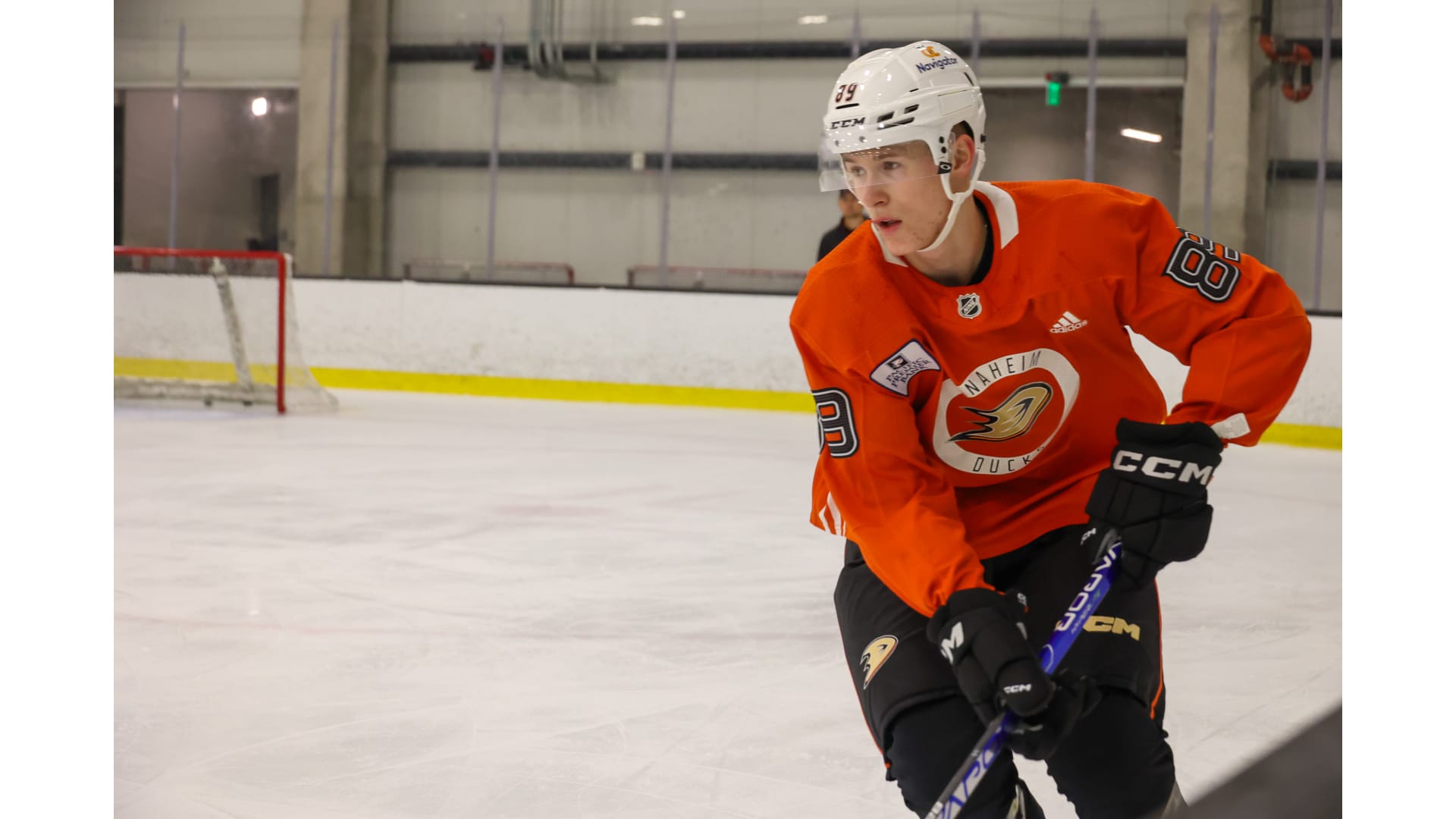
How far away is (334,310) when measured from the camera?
28.5ft

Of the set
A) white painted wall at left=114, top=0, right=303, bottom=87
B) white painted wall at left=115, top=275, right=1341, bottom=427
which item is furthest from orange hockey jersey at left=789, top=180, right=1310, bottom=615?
white painted wall at left=114, top=0, right=303, bottom=87

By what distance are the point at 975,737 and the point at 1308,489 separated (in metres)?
4.37

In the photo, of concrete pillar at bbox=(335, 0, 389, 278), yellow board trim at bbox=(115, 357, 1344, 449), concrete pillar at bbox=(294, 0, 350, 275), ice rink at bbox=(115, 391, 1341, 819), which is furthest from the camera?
concrete pillar at bbox=(335, 0, 389, 278)

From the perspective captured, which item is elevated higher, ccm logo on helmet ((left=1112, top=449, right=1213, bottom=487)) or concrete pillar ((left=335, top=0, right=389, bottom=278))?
concrete pillar ((left=335, top=0, right=389, bottom=278))

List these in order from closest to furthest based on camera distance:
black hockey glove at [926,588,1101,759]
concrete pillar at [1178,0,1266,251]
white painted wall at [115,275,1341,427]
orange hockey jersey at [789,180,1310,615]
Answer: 1. black hockey glove at [926,588,1101,759]
2. orange hockey jersey at [789,180,1310,615]
3. white painted wall at [115,275,1341,427]
4. concrete pillar at [1178,0,1266,251]

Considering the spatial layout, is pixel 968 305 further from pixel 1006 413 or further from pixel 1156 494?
pixel 1156 494

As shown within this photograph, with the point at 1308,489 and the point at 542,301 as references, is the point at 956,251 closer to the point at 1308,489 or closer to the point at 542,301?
the point at 1308,489

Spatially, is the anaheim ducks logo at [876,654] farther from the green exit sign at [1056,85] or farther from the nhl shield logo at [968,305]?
the green exit sign at [1056,85]

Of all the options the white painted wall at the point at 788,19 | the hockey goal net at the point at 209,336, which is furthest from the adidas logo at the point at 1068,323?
the white painted wall at the point at 788,19

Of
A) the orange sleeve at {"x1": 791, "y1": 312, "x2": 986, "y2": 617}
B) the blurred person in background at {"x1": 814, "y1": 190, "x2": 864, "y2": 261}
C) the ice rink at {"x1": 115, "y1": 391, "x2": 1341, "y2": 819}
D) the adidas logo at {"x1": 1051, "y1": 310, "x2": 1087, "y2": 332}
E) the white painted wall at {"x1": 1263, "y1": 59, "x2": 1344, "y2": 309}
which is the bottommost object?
the ice rink at {"x1": 115, "y1": 391, "x2": 1341, "y2": 819}

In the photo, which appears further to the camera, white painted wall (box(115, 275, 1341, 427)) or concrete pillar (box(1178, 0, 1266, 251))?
concrete pillar (box(1178, 0, 1266, 251))

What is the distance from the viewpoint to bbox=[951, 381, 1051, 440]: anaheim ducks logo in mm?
1472

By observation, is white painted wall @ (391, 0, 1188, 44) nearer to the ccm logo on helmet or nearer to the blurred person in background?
the blurred person in background
